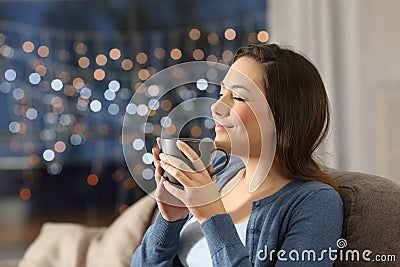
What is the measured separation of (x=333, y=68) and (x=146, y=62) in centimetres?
168

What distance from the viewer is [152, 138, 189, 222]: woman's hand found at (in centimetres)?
111

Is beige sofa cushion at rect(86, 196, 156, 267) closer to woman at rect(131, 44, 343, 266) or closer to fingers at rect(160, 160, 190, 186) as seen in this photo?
woman at rect(131, 44, 343, 266)

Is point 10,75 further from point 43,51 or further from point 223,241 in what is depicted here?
point 223,241

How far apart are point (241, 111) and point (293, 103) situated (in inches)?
3.7

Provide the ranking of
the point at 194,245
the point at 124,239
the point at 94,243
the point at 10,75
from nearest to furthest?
1. the point at 194,245
2. the point at 124,239
3. the point at 94,243
4. the point at 10,75

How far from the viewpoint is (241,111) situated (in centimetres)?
114

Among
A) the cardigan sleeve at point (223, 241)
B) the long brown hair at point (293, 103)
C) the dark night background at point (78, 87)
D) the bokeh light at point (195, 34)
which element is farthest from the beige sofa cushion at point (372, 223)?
the bokeh light at point (195, 34)

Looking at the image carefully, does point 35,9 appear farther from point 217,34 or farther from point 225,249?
point 225,249

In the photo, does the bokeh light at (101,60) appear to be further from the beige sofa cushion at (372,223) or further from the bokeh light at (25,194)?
the beige sofa cushion at (372,223)

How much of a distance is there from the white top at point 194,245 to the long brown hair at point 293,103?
165 millimetres

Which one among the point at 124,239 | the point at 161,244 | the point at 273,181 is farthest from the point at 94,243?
the point at 273,181

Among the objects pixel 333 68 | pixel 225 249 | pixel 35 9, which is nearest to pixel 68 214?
pixel 35 9

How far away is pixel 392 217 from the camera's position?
118 centimetres

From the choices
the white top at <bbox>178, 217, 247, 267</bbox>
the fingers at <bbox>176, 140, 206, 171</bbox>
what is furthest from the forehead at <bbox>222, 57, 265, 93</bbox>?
the white top at <bbox>178, 217, 247, 267</bbox>
